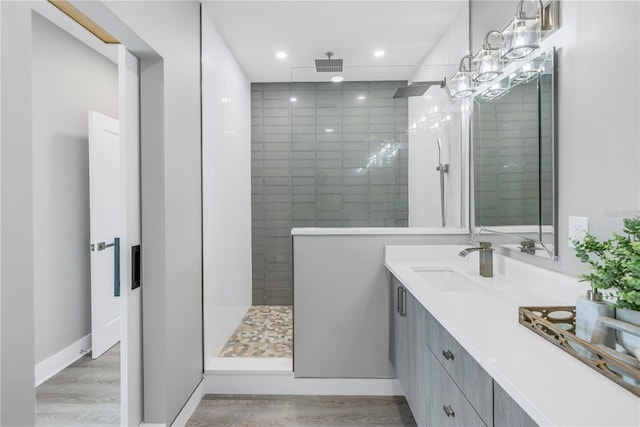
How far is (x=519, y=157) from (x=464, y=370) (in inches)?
44.5

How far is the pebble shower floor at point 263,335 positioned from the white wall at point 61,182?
1.27 meters

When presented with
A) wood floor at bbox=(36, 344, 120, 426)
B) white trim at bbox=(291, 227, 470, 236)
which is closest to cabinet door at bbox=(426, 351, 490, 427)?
white trim at bbox=(291, 227, 470, 236)

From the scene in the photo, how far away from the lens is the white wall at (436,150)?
8.21 ft

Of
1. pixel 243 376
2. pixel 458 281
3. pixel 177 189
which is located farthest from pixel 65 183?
pixel 458 281

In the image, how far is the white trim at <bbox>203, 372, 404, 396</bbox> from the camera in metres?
2.44

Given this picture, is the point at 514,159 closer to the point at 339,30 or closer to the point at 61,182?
the point at 339,30

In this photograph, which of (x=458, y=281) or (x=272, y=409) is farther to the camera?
(x=272, y=409)

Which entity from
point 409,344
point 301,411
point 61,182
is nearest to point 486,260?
point 409,344

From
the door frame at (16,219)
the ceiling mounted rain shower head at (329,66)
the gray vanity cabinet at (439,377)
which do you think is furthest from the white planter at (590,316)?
the ceiling mounted rain shower head at (329,66)

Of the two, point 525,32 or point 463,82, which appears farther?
point 463,82

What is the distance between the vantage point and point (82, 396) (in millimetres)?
2367

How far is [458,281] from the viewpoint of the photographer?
82.8 inches

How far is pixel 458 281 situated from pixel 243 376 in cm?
157

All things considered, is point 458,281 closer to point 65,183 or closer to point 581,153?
point 581,153
